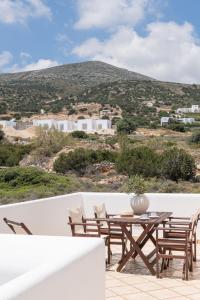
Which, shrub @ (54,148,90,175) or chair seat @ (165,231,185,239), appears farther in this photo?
shrub @ (54,148,90,175)

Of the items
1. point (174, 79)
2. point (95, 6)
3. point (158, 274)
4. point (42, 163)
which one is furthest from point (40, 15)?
point (174, 79)

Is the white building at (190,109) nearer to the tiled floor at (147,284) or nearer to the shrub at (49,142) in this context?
the shrub at (49,142)

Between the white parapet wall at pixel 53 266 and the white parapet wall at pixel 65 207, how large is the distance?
2730mm

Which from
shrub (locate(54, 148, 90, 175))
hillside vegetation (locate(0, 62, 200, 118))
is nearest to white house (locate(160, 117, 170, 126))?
hillside vegetation (locate(0, 62, 200, 118))

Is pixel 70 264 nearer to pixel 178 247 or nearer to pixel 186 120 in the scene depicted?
pixel 178 247

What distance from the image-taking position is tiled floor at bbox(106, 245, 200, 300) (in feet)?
14.7

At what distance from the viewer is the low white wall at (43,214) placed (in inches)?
245

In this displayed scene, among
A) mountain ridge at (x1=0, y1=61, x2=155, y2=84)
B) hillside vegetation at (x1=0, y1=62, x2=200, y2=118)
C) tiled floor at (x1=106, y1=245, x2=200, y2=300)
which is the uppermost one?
mountain ridge at (x1=0, y1=61, x2=155, y2=84)

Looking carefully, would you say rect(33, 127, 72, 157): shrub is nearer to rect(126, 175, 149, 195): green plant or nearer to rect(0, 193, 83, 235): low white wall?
rect(0, 193, 83, 235): low white wall

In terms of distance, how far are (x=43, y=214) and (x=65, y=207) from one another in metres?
0.79

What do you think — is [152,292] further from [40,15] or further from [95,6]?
[40,15]

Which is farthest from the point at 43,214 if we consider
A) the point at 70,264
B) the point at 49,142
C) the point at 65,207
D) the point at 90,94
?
the point at 90,94

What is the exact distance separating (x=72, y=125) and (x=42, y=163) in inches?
986

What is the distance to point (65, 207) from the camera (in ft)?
25.7
